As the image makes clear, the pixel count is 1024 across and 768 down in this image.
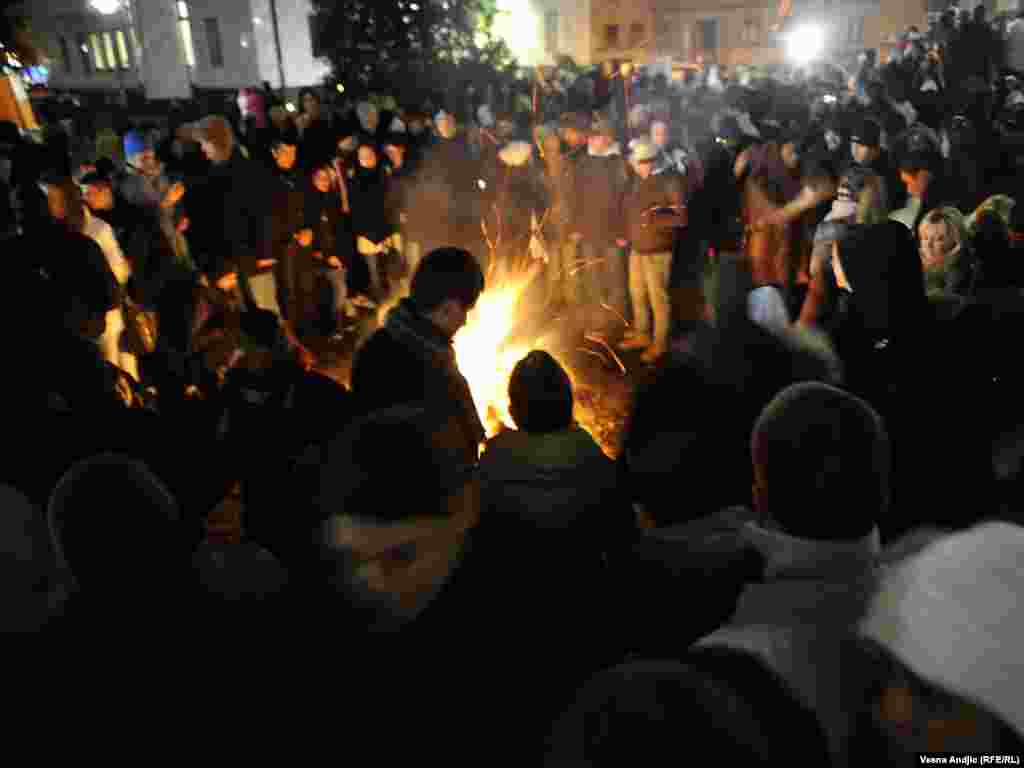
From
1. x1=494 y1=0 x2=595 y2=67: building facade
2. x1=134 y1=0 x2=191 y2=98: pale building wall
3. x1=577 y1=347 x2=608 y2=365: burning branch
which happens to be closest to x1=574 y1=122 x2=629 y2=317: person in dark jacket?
x1=577 y1=347 x2=608 y2=365: burning branch

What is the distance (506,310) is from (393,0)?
13.5 metres

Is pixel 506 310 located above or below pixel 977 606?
below

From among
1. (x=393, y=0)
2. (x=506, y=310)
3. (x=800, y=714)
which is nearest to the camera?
(x=800, y=714)

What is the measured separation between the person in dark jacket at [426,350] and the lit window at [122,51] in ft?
164

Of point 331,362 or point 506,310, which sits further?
point 506,310

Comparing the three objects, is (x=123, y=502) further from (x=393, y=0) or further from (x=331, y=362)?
(x=393, y=0)

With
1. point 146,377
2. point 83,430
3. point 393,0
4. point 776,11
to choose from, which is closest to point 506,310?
→ point 146,377

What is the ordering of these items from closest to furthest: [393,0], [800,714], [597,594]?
[800,714] → [597,594] → [393,0]

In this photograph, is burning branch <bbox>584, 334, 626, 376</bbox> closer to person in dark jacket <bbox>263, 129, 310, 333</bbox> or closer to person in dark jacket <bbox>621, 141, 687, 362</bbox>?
person in dark jacket <bbox>621, 141, 687, 362</bbox>

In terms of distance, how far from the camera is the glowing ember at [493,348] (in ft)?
21.0

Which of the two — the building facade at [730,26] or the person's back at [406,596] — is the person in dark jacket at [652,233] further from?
the building facade at [730,26]

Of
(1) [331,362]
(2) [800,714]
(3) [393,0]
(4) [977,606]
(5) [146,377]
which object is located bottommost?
(1) [331,362]

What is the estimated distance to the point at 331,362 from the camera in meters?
8.36

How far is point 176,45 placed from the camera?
40.3 metres
